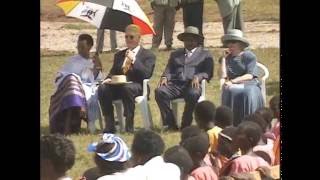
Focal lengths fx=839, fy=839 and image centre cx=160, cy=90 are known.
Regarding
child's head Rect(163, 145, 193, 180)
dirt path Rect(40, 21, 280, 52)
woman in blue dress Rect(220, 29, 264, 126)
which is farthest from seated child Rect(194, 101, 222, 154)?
dirt path Rect(40, 21, 280, 52)

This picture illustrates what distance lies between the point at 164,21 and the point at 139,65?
1.21 ft

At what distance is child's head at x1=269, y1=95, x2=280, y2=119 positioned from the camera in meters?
6.28

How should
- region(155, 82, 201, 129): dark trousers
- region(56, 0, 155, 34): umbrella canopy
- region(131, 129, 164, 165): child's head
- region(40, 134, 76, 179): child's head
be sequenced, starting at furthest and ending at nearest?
region(155, 82, 201, 129): dark trousers < region(131, 129, 164, 165): child's head < region(56, 0, 155, 34): umbrella canopy < region(40, 134, 76, 179): child's head

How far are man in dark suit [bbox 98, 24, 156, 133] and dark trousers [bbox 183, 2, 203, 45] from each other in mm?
374

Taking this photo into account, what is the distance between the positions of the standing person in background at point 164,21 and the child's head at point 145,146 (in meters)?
0.63

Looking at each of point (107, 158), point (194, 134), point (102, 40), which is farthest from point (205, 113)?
point (102, 40)

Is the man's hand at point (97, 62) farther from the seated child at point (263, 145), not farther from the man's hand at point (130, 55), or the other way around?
the seated child at point (263, 145)

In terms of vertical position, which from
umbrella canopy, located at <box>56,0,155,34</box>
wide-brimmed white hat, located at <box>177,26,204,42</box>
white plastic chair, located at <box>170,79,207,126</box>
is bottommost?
white plastic chair, located at <box>170,79,207,126</box>

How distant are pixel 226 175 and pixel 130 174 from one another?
0.77 m

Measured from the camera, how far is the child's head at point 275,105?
628cm

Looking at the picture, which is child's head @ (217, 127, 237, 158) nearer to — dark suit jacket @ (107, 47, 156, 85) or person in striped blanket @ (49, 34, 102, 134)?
dark suit jacket @ (107, 47, 156, 85)
